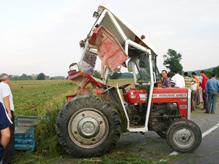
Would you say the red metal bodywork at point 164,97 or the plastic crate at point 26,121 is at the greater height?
the red metal bodywork at point 164,97

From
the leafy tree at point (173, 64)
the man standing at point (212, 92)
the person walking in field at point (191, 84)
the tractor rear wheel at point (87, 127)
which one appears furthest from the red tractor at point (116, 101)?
the person walking in field at point (191, 84)

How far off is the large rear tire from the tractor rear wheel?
1096 millimetres

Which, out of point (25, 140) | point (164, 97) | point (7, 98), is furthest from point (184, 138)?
point (7, 98)

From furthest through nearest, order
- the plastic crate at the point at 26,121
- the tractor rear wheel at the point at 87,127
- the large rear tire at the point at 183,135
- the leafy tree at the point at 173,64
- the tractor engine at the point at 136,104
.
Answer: the leafy tree at the point at 173,64, the plastic crate at the point at 26,121, the tractor engine at the point at 136,104, the large rear tire at the point at 183,135, the tractor rear wheel at the point at 87,127

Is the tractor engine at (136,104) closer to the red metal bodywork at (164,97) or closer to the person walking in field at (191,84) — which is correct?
the red metal bodywork at (164,97)

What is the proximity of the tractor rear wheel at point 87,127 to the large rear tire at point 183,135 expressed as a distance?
3.59ft

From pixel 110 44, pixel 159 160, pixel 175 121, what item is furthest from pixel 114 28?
pixel 159 160

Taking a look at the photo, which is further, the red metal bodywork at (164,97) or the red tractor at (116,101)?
the red metal bodywork at (164,97)

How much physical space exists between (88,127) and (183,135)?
1928mm

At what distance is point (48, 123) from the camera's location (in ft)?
26.1

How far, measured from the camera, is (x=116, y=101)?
309 inches

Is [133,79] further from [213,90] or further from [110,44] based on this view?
[213,90]

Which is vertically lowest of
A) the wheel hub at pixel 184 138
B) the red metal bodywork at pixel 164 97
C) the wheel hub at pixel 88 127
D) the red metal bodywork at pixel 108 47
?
the wheel hub at pixel 184 138

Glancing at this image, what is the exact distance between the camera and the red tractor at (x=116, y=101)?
734 centimetres
